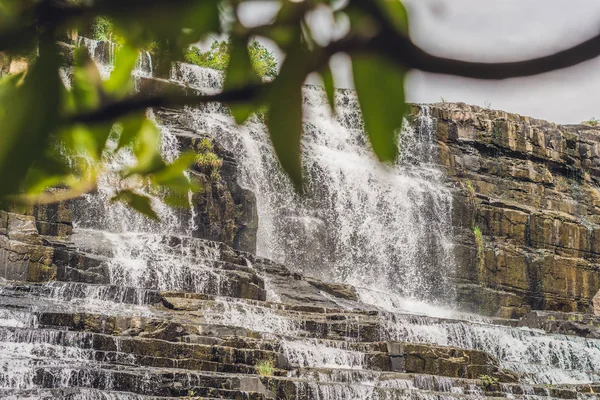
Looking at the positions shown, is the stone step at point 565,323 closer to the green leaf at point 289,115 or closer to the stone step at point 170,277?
the stone step at point 170,277

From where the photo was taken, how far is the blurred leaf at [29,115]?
66cm

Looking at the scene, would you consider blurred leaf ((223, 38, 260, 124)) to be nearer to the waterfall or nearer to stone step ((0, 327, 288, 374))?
stone step ((0, 327, 288, 374))

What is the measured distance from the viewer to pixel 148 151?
3.01 feet

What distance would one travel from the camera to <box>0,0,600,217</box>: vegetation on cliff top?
0.65m

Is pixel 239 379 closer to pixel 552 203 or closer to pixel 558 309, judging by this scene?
pixel 558 309

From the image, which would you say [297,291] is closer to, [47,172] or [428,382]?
[428,382]

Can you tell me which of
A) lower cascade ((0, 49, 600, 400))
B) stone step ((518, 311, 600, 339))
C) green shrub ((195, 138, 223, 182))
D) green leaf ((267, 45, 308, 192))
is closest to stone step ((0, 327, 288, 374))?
lower cascade ((0, 49, 600, 400))

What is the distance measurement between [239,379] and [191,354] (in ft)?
3.98

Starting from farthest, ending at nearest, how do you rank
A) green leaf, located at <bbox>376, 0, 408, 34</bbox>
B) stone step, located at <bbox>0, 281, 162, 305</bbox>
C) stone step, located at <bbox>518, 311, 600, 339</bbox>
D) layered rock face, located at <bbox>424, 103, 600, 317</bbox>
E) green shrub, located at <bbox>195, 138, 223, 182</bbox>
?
layered rock face, located at <bbox>424, 103, 600, 317</bbox>, green shrub, located at <bbox>195, 138, 223, 182</bbox>, stone step, located at <bbox>518, 311, 600, 339</bbox>, stone step, located at <bbox>0, 281, 162, 305</bbox>, green leaf, located at <bbox>376, 0, 408, 34</bbox>

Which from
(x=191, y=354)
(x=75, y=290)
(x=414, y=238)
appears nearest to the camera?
(x=191, y=354)

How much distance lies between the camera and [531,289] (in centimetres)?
2556

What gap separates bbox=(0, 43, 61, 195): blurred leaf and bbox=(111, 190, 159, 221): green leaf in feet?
1.04

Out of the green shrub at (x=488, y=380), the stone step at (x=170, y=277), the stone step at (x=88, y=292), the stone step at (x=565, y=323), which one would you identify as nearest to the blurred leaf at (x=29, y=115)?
the green shrub at (x=488, y=380)

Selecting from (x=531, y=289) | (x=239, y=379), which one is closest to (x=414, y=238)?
(x=531, y=289)
